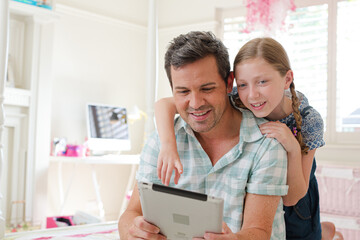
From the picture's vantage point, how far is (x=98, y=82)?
430 cm

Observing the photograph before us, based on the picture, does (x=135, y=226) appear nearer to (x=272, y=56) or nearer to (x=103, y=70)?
(x=272, y=56)

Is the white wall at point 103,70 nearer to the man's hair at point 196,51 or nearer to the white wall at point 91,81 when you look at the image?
the white wall at point 91,81

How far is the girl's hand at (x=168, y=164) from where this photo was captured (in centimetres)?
116

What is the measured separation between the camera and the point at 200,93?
125 centimetres

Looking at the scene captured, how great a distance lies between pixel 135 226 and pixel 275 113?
615mm

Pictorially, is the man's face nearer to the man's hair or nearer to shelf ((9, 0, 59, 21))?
the man's hair

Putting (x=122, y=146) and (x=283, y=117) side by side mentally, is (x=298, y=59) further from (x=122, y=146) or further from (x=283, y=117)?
(x=283, y=117)

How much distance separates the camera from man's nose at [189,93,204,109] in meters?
1.23

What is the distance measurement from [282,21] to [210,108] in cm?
296

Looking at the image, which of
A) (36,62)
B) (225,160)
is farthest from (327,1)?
(225,160)

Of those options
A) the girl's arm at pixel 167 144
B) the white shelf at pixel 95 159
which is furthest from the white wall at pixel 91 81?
the girl's arm at pixel 167 144

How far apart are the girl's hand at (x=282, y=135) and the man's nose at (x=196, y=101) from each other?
205 millimetres

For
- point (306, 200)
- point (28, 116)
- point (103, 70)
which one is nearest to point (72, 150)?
point (28, 116)

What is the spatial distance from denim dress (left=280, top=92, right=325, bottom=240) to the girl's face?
5.6 inches
